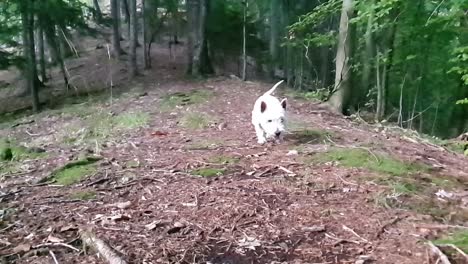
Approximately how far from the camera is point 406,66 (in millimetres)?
18703

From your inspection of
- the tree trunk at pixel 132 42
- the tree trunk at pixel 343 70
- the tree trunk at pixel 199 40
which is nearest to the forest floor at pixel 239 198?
the tree trunk at pixel 343 70

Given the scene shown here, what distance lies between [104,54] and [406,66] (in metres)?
15.3

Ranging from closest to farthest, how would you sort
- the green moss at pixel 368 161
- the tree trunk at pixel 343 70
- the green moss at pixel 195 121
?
1. the green moss at pixel 368 161
2. the green moss at pixel 195 121
3. the tree trunk at pixel 343 70

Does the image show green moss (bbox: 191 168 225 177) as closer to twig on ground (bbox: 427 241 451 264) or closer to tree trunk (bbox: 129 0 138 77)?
twig on ground (bbox: 427 241 451 264)

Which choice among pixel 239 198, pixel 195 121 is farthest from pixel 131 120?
pixel 239 198

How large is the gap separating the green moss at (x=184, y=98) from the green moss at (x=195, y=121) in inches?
72.7

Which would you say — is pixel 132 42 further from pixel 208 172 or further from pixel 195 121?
pixel 208 172

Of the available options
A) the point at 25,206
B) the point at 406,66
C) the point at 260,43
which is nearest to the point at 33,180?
the point at 25,206

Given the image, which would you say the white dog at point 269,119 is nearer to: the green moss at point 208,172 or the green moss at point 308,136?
the green moss at point 308,136

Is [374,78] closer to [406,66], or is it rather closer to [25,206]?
[406,66]

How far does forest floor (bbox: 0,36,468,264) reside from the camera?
3900mm

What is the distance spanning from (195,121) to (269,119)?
130 inches

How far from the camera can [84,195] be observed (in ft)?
16.9

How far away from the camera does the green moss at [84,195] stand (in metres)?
5.07
